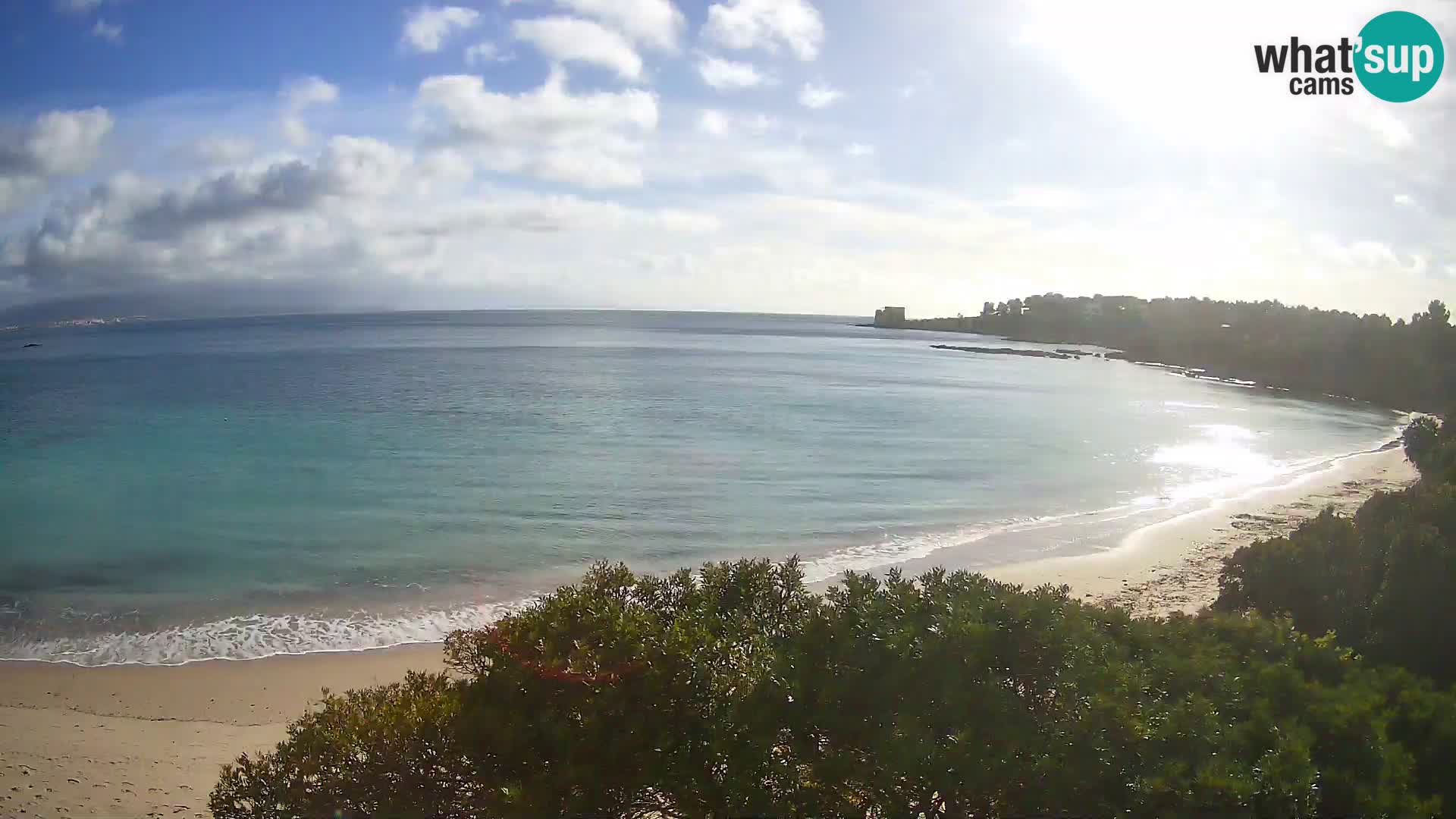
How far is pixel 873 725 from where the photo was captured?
17.2 ft

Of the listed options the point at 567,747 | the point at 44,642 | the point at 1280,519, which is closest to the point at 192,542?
the point at 44,642

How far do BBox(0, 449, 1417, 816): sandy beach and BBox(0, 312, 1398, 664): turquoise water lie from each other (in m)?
0.78

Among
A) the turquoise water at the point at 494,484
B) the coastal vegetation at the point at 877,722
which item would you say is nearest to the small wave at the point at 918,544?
the turquoise water at the point at 494,484

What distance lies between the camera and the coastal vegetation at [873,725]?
188 inches

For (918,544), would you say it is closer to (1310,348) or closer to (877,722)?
(877,722)

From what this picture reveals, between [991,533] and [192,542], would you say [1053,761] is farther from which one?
[192,542]

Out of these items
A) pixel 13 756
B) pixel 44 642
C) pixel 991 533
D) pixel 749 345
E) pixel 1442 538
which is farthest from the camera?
pixel 749 345

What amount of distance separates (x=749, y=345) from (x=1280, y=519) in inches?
3948

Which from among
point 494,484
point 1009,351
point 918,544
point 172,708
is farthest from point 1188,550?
point 1009,351

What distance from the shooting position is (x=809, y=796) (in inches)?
201

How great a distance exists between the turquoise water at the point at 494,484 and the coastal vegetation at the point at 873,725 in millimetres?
8830

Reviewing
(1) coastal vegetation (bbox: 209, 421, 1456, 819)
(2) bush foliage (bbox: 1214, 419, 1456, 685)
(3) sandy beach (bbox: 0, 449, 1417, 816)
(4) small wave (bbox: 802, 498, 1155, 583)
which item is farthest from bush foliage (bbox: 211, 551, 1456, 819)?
(4) small wave (bbox: 802, 498, 1155, 583)

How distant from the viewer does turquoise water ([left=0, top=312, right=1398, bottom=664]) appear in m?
15.1

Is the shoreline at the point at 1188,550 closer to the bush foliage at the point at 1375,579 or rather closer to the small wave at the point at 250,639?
the bush foliage at the point at 1375,579
